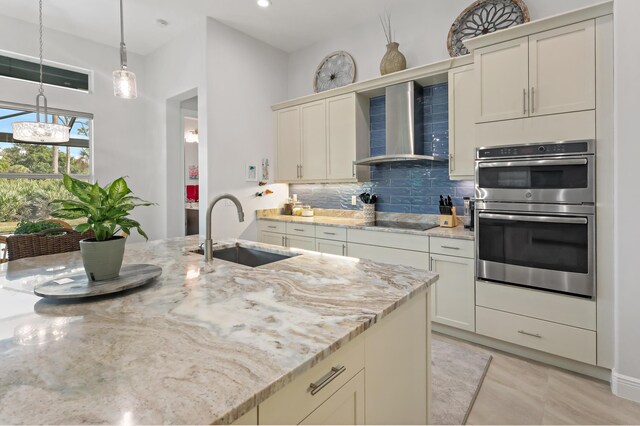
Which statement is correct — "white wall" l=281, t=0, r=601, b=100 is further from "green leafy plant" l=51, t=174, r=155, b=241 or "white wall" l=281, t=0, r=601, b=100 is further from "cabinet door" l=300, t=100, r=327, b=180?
"green leafy plant" l=51, t=174, r=155, b=241

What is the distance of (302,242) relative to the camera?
3.76m

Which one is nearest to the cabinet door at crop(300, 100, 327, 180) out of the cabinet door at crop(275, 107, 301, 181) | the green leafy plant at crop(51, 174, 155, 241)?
the cabinet door at crop(275, 107, 301, 181)

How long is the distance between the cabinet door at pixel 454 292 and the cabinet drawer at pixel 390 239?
149 mm

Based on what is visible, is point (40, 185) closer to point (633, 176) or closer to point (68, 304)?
point (68, 304)

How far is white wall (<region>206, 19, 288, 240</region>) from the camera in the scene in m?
3.70

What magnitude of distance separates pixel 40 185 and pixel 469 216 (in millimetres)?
4663

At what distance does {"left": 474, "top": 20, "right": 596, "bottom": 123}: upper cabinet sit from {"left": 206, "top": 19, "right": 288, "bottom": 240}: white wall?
262cm

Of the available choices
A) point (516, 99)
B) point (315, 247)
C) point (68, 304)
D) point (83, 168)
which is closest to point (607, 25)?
point (516, 99)

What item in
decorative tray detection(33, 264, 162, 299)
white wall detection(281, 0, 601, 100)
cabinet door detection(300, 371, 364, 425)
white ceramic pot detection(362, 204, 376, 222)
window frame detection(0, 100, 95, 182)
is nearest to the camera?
cabinet door detection(300, 371, 364, 425)

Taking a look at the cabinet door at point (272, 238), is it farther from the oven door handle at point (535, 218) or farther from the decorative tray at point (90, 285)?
the decorative tray at point (90, 285)

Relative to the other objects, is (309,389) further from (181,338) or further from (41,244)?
(41,244)

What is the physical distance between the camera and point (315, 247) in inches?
143

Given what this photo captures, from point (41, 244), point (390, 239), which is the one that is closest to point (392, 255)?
point (390, 239)

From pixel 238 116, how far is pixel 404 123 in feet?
6.50
